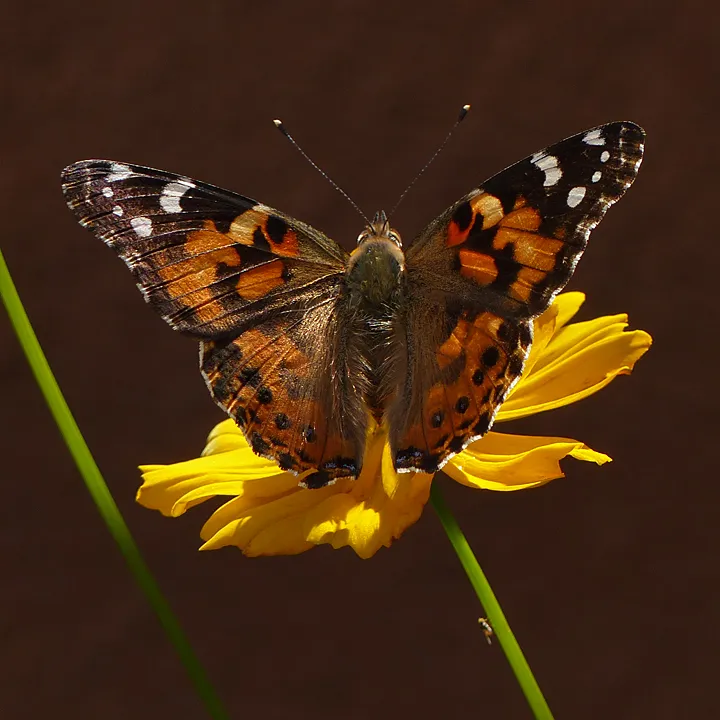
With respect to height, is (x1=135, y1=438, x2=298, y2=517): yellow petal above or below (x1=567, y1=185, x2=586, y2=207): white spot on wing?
below

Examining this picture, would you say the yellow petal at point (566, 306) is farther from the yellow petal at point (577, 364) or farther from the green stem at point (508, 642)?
the green stem at point (508, 642)

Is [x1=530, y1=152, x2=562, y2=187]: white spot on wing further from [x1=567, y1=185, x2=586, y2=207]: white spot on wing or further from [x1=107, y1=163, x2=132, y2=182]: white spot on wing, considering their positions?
[x1=107, y1=163, x2=132, y2=182]: white spot on wing

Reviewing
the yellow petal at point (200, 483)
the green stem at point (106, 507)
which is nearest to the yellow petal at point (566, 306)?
the yellow petal at point (200, 483)

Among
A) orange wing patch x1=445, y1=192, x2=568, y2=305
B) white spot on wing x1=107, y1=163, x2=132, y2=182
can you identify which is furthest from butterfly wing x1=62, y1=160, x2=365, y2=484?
orange wing patch x1=445, y1=192, x2=568, y2=305

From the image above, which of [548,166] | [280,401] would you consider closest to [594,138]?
[548,166]

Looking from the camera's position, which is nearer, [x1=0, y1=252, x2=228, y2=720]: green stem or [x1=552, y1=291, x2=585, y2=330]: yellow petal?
[x1=0, y1=252, x2=228, y2=720]: green stem

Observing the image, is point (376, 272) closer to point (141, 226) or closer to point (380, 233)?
point (380, 233)
